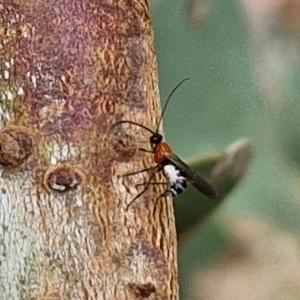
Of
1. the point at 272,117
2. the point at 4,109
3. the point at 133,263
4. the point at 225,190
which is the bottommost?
the point at 133,263

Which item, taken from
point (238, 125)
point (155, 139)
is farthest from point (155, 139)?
point (238, 125)

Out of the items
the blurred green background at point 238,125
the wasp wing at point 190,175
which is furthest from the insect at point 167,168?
the blurred green background at point 238,125

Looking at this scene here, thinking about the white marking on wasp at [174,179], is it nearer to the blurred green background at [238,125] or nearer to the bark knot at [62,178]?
the bark knot at [62,178]

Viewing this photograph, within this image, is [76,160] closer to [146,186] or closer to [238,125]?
[146,186]

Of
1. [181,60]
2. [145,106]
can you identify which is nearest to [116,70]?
[145,106]

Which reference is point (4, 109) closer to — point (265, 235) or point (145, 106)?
point (145, 106)
